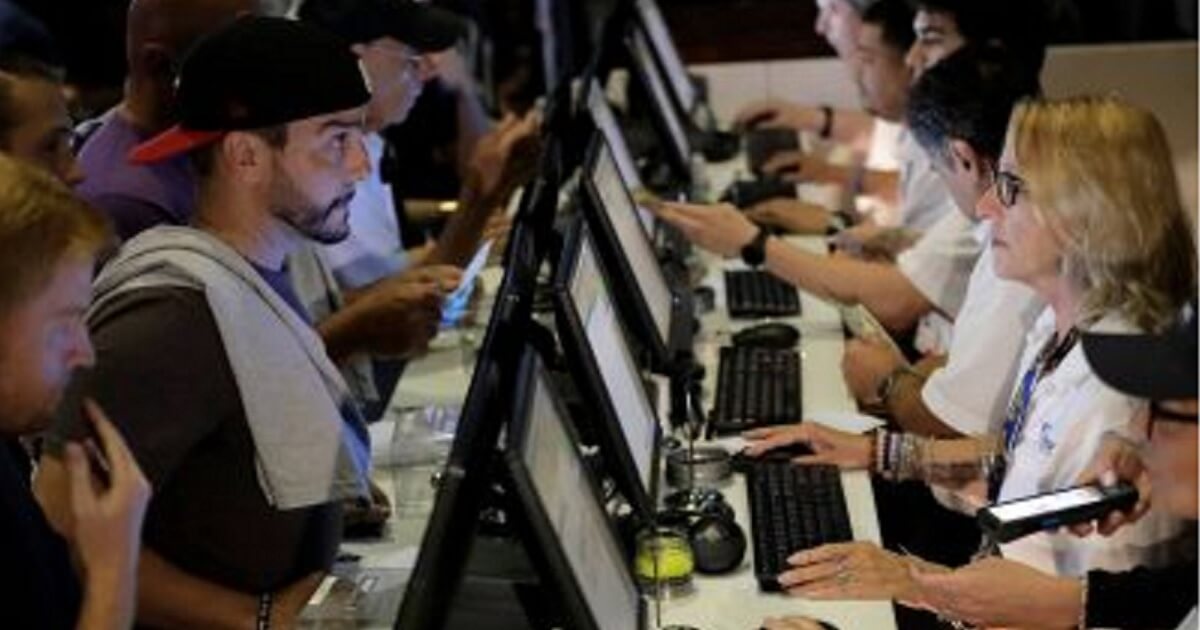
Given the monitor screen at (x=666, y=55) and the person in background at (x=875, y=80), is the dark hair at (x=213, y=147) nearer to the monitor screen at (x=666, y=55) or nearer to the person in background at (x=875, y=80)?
the person in background at (x=875, y=80)

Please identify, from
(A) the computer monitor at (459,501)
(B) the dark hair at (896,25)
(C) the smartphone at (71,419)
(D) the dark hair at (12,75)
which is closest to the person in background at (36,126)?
(D) the dark hair at (12,75)

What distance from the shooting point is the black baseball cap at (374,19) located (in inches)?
138

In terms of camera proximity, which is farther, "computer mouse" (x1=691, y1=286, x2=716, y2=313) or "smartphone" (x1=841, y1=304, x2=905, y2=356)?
"computer mouse" (x1=691, y1=286, x2=716, y2=313)

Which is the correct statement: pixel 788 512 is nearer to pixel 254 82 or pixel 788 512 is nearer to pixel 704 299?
pixel 254 82

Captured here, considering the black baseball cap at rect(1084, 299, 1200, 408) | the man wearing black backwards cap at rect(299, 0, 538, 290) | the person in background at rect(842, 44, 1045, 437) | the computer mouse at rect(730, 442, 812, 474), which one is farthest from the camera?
the man wearing black backwards cap at rect(299, 0, 538, 290)

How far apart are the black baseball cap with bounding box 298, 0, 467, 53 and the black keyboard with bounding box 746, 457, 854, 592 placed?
122 cm

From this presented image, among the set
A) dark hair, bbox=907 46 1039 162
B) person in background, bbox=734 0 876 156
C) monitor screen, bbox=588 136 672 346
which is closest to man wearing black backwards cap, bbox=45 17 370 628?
monitor screen, bbox=588 136 672 346

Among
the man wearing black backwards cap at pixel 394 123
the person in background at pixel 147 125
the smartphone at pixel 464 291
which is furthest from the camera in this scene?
the man wearing black backwards cap at pixel 394 123

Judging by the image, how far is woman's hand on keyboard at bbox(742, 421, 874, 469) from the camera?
2.85 m

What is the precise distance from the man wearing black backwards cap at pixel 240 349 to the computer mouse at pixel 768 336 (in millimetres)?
1204

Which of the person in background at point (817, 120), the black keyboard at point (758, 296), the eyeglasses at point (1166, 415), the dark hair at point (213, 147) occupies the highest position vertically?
the dark hair at point (213, 147)

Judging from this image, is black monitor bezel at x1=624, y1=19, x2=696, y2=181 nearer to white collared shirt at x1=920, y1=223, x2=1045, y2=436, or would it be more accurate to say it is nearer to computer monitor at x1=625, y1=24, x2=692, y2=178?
computer monitor at x1=625, y1=24, x2=692, y2=178

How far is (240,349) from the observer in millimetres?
2189

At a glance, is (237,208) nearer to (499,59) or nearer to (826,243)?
(826,243)
